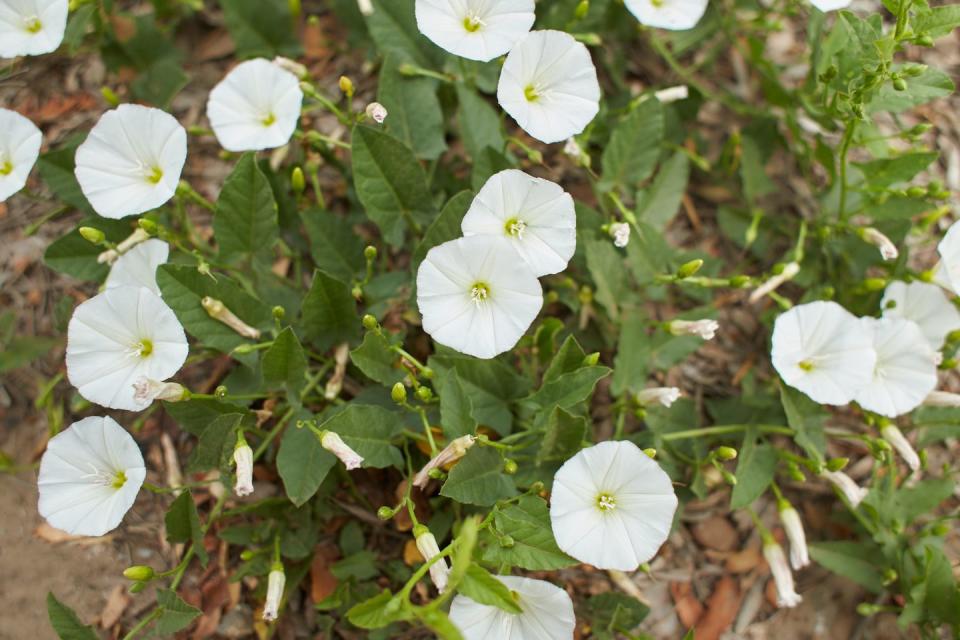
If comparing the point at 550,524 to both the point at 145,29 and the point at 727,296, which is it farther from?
the point at 145,29

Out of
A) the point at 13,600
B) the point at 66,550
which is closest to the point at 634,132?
the point at 66,550

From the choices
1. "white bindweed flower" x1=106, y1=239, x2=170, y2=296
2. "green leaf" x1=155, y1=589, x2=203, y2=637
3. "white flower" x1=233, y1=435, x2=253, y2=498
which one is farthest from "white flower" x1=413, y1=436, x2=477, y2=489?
"white bindweed flower" x1=106, y1=239, x2=170, y2=296

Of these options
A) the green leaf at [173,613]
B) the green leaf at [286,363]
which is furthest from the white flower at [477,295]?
the green leaf at [173,613]

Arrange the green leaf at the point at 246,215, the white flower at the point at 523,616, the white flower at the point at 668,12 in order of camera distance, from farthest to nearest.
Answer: the white flower at the point at 668,12 → the green leaf at the point at 246,215 → the white flower at the point at 523,616

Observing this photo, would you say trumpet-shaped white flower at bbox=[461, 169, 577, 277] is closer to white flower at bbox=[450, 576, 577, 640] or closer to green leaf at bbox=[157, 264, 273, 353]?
green leaf at bbox=[157, 264, 273, 353]

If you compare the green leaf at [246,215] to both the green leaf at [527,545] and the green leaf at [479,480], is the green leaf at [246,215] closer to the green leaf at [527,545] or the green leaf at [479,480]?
the green leaf at [479,480]

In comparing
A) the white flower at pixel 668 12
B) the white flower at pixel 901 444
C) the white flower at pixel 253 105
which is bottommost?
the white flower at pixel 901 444
